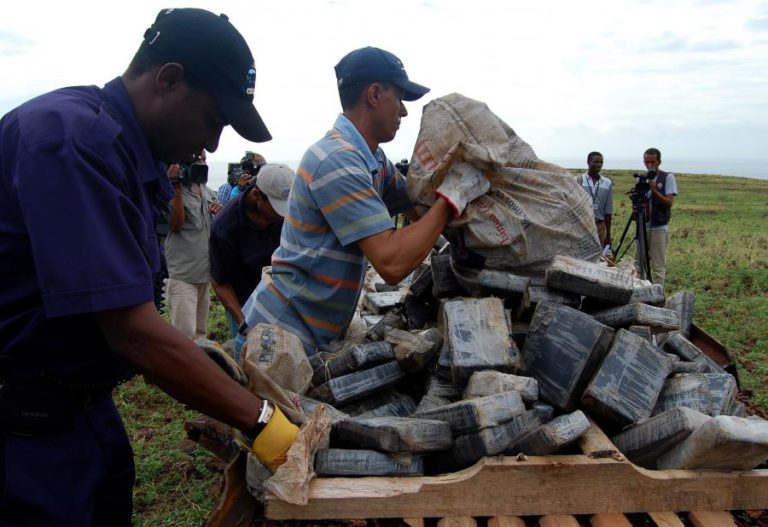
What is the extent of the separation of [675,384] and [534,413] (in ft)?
2.28

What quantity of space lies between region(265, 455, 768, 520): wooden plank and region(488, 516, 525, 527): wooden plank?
1 cm

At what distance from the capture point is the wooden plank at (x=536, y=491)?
5.77 feet

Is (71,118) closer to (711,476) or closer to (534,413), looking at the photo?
(534,413)

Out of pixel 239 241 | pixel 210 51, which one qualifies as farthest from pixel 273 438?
pixel 239 241

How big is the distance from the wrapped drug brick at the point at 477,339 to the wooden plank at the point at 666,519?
0.64 metres

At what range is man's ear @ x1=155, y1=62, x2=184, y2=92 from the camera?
145cm

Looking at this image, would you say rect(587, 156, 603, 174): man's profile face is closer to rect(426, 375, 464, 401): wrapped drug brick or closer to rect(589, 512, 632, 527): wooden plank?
rect(426, 375, 464, 401): wrapped drug brick

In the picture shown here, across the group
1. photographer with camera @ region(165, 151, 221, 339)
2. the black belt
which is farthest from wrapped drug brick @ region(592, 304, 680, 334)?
photographer with camera @ region(165, 151, 221, 339)

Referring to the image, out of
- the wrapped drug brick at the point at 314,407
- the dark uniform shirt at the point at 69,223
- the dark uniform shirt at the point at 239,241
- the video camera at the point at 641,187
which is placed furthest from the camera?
the video camera at the point at 641,187

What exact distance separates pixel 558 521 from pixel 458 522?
307mm

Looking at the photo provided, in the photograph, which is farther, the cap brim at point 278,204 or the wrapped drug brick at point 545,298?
the cap brim at point 278,204

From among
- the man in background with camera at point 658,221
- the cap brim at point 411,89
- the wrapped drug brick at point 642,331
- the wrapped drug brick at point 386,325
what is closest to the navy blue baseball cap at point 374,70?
the cap brim at point 411,89

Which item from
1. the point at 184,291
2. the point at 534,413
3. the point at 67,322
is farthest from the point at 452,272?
the point at 184,291

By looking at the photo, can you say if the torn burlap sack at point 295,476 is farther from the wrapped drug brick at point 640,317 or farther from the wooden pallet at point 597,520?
the wrapped drug brick at point 640,317
